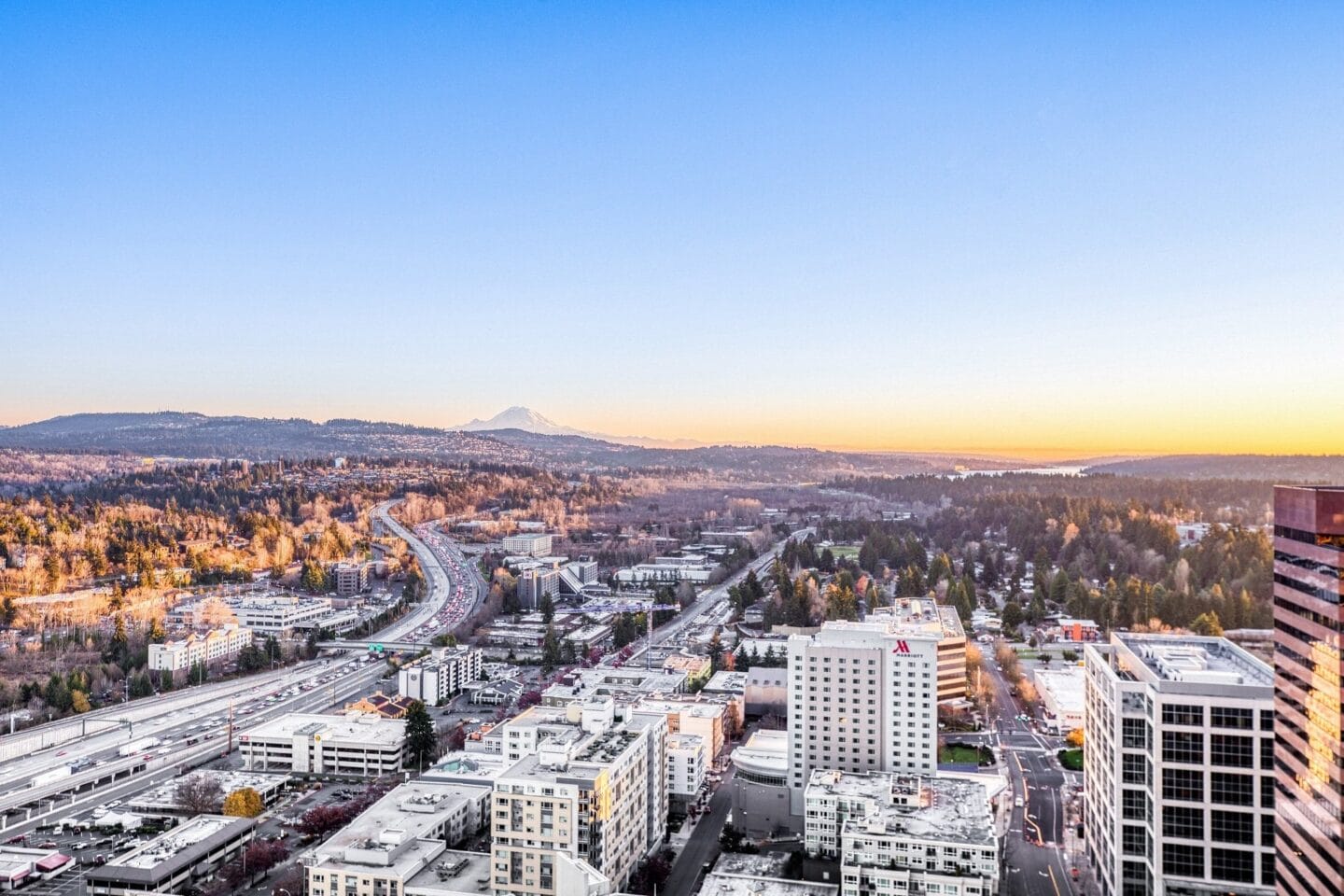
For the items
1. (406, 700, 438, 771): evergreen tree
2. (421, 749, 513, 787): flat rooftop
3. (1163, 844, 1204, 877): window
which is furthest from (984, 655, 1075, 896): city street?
(406, 700, 438, 771): evergreen tree

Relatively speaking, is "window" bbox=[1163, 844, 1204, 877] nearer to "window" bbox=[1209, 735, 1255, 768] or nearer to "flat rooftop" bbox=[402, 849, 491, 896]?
"window" bbox=[1209, 735, 1255, 768]

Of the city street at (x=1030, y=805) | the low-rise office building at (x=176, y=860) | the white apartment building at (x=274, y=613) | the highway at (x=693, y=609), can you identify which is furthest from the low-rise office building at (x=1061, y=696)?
the white apartment building at (x=274, y=613)

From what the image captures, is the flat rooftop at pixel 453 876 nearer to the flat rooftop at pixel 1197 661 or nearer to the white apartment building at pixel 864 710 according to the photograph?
the white apartment building at pixel 864 710

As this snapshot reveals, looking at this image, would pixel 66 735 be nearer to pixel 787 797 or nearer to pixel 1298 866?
pixel 787 797

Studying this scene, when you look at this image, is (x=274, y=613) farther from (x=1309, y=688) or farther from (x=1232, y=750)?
(x=1309, y=688)

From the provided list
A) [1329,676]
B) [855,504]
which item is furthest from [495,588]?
[1329,676]

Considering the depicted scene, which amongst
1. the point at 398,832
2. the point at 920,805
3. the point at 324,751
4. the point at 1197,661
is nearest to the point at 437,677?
the point at 324,751
